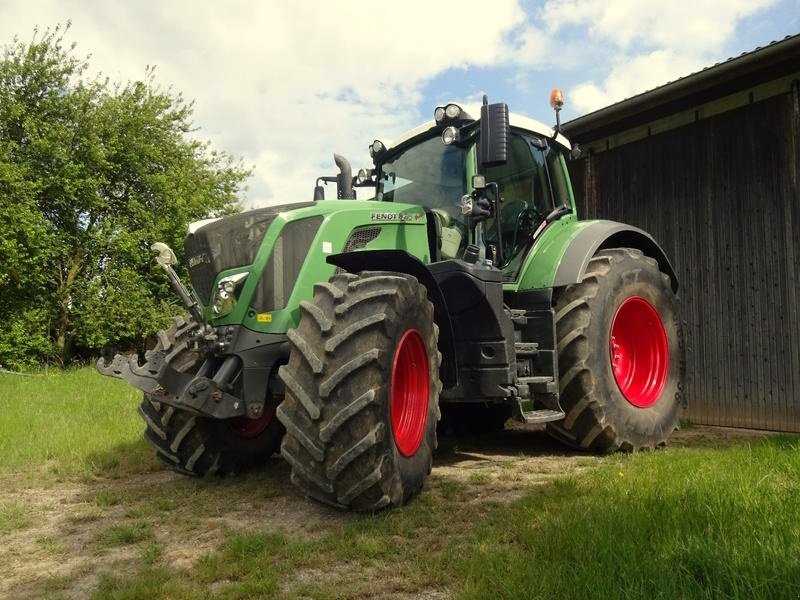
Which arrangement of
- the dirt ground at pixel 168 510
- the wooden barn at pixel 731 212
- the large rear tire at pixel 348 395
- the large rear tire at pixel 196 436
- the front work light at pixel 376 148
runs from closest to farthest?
the dirt ground at pixel 168 510
the large rear tire at pixel 348 395
the large rear tire at pixel 196 436
the front work light at pixel 376 148
the wooden barn at pixel 731 212

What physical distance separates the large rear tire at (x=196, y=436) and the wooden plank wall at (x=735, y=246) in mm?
Answer: 4986

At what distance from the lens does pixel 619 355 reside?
19.6ft

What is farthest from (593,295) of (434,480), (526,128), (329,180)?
(329,180)

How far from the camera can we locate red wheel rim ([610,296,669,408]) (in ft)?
19.5

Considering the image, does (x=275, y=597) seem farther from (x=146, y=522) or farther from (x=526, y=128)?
(x=526, y=128)

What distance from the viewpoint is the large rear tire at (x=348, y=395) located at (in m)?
3.38

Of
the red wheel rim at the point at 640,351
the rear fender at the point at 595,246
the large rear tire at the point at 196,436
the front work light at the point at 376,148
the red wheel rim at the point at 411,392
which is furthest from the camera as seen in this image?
the red wheel rim at the point at 640,351

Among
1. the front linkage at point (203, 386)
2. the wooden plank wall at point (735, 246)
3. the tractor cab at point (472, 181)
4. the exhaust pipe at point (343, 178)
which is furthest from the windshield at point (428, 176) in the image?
the wooden plank wall at point (735, 246)

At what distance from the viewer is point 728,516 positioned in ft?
9.72

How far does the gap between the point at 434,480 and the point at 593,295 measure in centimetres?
192

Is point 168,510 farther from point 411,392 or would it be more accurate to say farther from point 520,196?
point 520,196

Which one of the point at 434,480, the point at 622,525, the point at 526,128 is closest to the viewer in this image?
the point at 622,525

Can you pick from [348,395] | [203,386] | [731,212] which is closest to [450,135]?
[348,395]

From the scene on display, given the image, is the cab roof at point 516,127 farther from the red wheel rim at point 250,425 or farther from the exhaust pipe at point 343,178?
the red wheel rim at point 250,425
